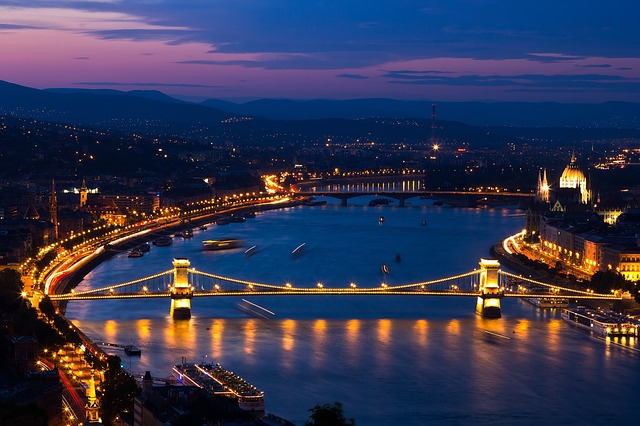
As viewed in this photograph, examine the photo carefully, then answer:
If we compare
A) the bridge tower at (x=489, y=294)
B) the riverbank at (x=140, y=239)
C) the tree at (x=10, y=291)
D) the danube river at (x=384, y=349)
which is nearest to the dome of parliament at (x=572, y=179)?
the riverbank at (x=140, y=239)

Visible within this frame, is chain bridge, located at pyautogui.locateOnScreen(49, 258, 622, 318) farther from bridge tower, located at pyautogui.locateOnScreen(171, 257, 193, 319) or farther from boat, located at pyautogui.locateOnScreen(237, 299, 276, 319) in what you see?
boat, located at pyautogui.locateOnScreen(237, 299, 276, 319)

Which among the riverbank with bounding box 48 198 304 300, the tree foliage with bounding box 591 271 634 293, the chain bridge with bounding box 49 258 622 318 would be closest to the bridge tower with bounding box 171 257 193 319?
the chain bridge with bounding box 49 258 622 318

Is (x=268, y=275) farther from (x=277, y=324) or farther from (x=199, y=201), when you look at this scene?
(x=199, y=201)

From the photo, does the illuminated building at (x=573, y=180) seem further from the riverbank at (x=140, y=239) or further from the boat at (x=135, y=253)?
the boat at (x=135, y=253)

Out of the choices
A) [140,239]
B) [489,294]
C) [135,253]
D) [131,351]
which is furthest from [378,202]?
[131,351]

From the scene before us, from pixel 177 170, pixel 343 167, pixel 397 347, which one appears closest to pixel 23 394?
pixel 397 347
